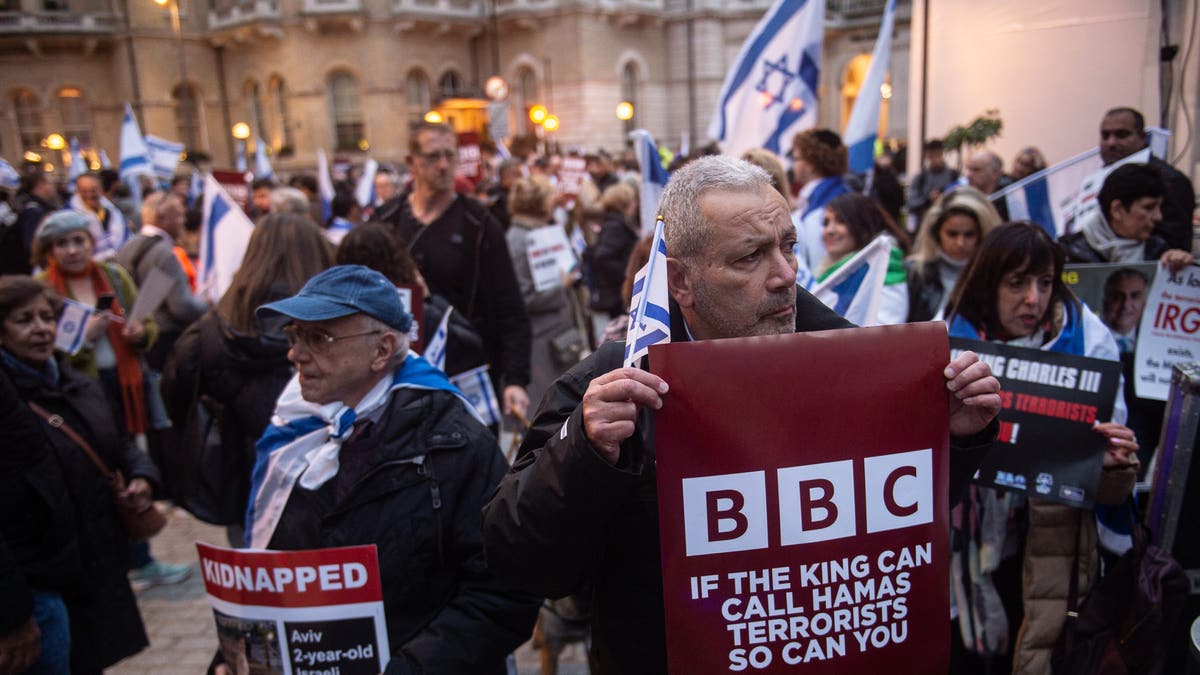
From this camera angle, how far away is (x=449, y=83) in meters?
38.6

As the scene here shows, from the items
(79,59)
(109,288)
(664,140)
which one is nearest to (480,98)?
(664,140)

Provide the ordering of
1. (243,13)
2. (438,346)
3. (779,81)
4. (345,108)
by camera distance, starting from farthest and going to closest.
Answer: (243,13)
(345,108)
(779,81)
(438,346)

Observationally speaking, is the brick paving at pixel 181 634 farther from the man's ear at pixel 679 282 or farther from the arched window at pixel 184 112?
the arched window at pixel 184 112

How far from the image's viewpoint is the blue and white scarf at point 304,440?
2303mm

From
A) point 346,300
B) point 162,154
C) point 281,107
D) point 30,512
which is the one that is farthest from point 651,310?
point 281,107

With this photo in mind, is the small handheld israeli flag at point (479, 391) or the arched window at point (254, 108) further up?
the arched window at point (254, 108)

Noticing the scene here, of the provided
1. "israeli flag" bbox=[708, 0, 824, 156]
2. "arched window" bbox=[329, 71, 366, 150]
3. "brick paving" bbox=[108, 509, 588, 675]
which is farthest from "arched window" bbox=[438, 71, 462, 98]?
"brick paving" bbox=[108, 509, 588, 675]

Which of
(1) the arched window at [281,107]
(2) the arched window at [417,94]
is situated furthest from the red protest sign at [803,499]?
(1) the arched window at [281,107]

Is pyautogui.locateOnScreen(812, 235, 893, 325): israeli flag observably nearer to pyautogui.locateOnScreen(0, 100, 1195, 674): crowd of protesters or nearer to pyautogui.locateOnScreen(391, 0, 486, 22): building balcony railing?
pyautogui.locateOnScreen(0, 100, 1195, 674): crowd of protesters

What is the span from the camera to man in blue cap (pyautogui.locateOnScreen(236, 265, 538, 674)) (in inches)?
85.7

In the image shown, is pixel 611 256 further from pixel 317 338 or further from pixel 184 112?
pixel 184 112

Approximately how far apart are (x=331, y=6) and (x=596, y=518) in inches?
1458

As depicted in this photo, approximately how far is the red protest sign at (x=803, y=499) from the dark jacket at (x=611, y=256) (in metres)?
5.99

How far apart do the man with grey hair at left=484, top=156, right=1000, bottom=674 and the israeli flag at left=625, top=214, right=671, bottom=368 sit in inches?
2.0
